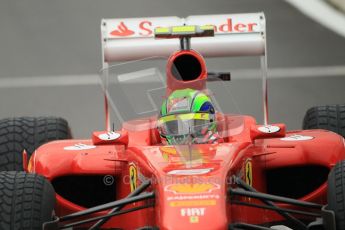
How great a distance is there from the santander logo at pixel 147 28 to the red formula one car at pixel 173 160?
0.03 meters

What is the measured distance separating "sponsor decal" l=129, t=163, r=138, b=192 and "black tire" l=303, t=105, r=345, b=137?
2444mm

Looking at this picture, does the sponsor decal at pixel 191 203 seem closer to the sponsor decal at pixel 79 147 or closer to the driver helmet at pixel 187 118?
the driver helmet at pixel 187 118

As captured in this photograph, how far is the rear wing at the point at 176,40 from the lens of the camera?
11.3 metres

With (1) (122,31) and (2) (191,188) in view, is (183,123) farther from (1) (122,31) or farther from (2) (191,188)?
(1) (122,31)

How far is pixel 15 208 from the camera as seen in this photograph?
28.2 feet

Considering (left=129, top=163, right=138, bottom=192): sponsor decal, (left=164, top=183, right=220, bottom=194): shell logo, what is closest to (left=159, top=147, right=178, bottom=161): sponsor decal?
(left=129, top=163, right=138, bottom=192): sponsor decal

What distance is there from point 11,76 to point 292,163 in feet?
25.5

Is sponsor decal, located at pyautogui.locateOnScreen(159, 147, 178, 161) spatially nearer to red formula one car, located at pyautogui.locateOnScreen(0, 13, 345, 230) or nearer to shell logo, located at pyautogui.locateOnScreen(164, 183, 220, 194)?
red formula one car, located at pyautogui.locateOnScreen(0, 13, 345, 230)

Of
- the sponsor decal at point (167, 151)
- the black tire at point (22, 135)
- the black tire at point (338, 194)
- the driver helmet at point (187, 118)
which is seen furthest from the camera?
the black tire at point (22, 135)

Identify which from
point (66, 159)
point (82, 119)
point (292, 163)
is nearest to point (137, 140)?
point (66, 159)

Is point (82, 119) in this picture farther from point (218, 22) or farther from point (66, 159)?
point (66, 159)

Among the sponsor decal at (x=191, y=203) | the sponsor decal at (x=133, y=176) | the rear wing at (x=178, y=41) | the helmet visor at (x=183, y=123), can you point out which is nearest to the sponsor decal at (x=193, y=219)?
the sponsor decal at (x=191, y=203)

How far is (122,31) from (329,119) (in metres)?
2.02

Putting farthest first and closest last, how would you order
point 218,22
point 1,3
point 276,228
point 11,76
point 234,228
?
point 1,3, point 11,76, point 218,22, point 276,228, point 234,228
